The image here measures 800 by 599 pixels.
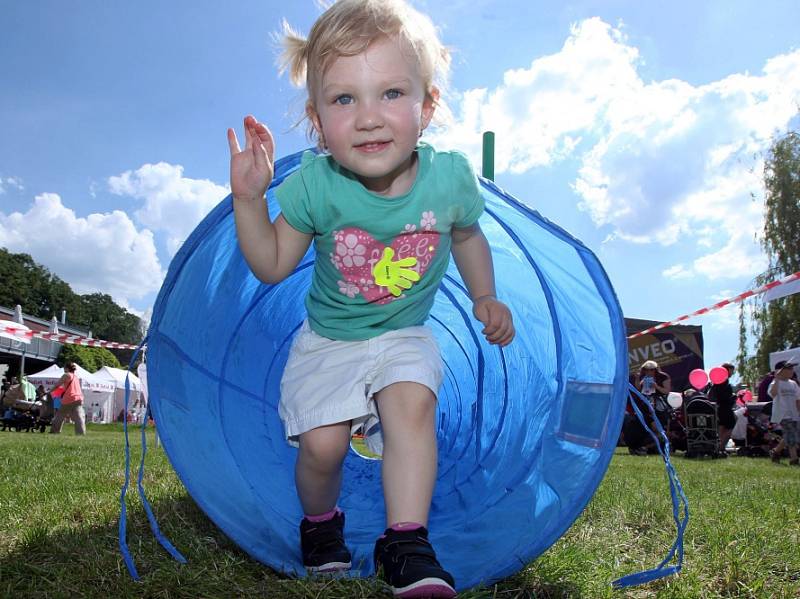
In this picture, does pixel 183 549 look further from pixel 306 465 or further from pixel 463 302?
pixel 463 302

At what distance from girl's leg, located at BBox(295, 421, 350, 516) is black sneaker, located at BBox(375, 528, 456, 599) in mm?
396

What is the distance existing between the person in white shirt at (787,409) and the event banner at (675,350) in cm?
1202

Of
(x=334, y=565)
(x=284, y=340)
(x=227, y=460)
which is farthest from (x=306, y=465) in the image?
(x=284, y=340)

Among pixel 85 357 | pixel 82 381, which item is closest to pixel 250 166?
pixel 82 381

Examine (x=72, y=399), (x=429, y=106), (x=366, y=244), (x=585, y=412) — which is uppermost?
(x=429, y=106)

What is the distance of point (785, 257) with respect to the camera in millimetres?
19125

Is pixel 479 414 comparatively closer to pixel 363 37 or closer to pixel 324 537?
pixel 324 537

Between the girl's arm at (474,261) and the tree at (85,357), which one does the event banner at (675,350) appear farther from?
the tree at (85,357)

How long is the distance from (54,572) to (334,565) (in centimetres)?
75

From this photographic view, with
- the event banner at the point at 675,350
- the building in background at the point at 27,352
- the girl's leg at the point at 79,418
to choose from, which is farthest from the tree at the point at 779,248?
the building in background at the point at 27,352

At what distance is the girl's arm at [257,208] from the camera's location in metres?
1.87

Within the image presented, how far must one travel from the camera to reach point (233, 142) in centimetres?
191

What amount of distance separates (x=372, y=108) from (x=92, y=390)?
88.4 feet

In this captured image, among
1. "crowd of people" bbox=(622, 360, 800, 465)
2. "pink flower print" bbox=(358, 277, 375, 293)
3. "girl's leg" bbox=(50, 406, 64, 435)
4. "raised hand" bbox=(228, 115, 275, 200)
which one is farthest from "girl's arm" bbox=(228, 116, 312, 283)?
"girl's leg" bbox=(50, 406, 64, 435)
